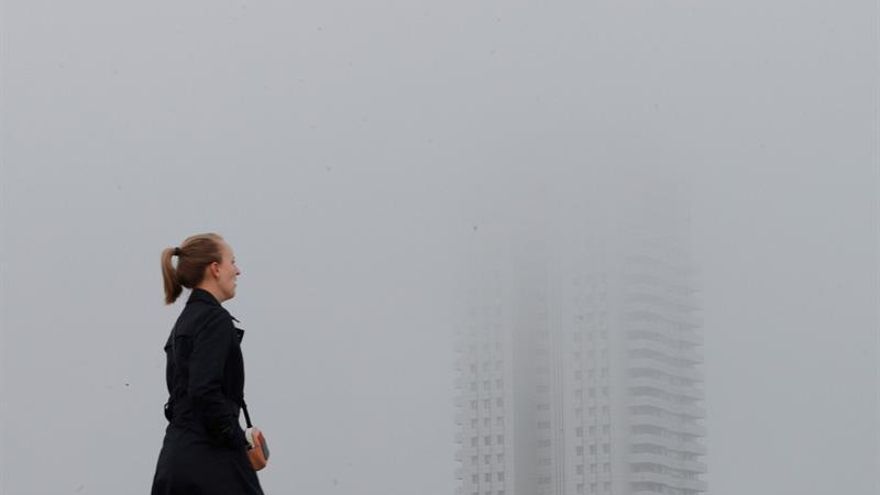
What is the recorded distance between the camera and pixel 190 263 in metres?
2.62

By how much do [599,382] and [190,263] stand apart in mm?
1614

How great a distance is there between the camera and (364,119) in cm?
401

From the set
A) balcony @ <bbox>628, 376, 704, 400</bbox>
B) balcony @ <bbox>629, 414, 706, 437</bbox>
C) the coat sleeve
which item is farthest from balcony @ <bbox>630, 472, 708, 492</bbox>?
the coat sleeve

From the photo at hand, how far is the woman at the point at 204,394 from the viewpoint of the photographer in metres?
2.51

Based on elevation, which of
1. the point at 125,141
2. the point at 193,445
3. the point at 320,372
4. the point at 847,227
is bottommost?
the point at 193,445

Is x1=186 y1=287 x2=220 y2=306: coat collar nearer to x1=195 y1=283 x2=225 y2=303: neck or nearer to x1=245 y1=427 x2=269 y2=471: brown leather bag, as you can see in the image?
x1=195 y1=283 x2=225 y2=303: neck

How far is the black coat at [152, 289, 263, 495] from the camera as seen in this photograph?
2502mm

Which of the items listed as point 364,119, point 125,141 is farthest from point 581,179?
point 125,141

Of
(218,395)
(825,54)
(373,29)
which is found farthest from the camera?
(373,29)

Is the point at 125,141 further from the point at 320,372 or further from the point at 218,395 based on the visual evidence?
the point at 218,395

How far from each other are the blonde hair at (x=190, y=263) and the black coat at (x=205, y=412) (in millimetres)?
43

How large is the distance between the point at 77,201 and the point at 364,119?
0.88 meters

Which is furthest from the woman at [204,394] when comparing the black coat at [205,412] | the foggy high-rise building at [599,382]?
the foggy high-rise building at [599,382]

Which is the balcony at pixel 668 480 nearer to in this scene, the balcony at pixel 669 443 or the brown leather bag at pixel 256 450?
the balcony at pixel 669 443
